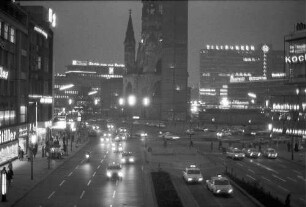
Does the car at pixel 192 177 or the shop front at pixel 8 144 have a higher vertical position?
the shop front at pixel 8 144

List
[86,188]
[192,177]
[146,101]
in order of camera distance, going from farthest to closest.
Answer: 1. [146,101]
2. [192,177]
3. [86,188]

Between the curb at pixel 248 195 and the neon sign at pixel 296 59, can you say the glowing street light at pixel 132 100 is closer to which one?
the neon sign at pixel 296 59

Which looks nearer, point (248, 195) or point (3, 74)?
point (248, 195)

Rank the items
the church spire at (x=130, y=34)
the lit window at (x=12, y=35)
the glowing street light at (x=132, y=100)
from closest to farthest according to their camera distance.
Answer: the lit window at (x=12, y=35) < the glowing street light at (x=132, y=100) < the church spire at (x=130, y=34)

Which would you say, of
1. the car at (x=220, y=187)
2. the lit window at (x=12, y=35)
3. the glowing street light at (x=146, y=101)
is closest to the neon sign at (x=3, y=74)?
the lit window at (x=12, y=35)

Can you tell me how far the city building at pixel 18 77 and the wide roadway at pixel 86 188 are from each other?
796cm

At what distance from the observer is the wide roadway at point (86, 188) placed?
31625 mm

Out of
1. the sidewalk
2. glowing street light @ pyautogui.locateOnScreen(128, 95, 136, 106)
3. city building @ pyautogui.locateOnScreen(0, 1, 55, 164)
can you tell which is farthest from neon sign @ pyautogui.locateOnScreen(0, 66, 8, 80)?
glowing street light @ pyautogui.locateOnScreen(128, 95, 136, 106)

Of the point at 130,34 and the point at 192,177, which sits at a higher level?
the point at 130,34

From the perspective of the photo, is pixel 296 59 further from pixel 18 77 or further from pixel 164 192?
pixel 164 192

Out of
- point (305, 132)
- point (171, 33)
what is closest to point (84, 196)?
point (305, 132)

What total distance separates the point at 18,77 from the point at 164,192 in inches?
1294

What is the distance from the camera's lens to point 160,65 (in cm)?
17000

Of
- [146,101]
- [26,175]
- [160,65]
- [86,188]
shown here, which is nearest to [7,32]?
[26,175]
